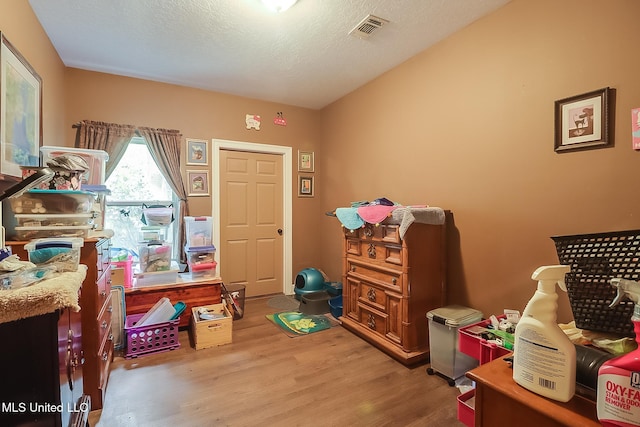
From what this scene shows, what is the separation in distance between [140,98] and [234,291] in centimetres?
243

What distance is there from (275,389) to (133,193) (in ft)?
8.86

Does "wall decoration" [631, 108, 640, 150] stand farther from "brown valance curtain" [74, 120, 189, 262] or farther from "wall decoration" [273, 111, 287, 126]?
"brown valance curtain" [74, 120, 189, 262]

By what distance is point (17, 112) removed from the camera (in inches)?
73.2

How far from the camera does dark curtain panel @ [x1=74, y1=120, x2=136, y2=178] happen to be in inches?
122

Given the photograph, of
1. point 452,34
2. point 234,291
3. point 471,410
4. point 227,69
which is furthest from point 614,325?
point 227,69

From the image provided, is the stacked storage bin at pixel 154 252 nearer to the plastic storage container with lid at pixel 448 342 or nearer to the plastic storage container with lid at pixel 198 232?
the plastic storage container with lid at pixel 198 232

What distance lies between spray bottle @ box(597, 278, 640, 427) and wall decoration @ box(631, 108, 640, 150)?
1.49 m

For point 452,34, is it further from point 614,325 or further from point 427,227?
point 614,325

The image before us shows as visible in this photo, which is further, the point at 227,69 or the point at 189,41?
the point at 227,69

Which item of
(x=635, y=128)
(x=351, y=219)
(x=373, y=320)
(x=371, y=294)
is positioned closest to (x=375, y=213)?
(x=351, y=219)

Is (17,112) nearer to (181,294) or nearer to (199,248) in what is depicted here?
(199,248)

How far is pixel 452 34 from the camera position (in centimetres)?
253

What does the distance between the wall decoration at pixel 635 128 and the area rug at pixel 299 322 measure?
105 inches

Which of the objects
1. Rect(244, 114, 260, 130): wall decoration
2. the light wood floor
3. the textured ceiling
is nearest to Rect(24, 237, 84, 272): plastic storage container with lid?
the light wood floor
